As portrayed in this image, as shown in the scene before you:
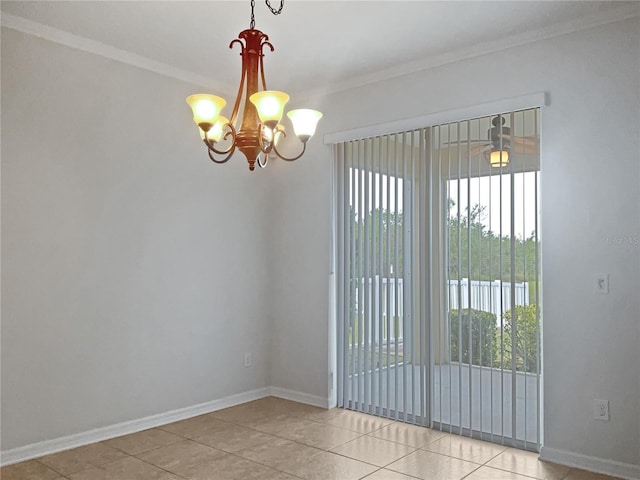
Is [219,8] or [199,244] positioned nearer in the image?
[219,8]

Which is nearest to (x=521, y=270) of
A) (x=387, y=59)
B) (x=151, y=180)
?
(x=387, y=59)

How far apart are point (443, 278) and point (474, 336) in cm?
46

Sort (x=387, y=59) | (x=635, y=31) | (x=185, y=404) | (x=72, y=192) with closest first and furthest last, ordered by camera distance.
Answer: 1. (x=635, y=31)
2. (x=72, y=192)
3. (x=387, y=59)
4. (x=185, y=404)

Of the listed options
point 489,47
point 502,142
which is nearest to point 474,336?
point 502,142

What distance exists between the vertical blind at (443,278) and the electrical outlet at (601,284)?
0.37 m

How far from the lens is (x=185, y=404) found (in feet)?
14.1

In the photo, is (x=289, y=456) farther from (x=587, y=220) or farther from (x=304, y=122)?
(x=587, y=220)

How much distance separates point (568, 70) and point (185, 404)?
11.9ft

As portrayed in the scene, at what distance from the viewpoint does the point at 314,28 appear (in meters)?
3.47

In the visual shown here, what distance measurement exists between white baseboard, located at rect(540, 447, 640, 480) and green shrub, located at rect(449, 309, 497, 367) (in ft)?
2.09

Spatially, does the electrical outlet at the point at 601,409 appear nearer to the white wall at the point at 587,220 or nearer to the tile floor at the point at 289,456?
the white wall at the point at 587,220

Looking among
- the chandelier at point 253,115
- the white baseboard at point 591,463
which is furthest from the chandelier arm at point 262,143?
the white baseboard at point 591,463

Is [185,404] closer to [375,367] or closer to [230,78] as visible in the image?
[375,367]

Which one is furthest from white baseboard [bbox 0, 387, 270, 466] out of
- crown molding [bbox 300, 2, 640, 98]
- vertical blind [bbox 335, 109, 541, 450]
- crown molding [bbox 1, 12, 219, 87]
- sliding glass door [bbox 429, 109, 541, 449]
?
crown molding [bbox 300, 2, 640, 98]
